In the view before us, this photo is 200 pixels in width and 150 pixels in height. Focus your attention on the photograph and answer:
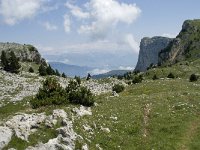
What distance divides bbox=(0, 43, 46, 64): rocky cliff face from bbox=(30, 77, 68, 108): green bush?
3353 inches

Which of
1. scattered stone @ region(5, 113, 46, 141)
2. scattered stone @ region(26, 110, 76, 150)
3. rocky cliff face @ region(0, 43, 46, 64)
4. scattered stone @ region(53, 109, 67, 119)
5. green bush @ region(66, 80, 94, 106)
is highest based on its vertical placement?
rocky cliff face @ region(0, 43, 46, 64)

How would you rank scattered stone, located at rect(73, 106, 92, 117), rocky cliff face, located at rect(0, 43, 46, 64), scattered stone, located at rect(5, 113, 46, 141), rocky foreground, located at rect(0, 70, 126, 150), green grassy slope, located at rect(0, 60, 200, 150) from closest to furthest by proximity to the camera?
1. rocky foreground, located at rect(0, 70, 126, 150)
2. scattered stone, located at rect(5, 113, 46, 141)
3. green grassy slope, located at rect(0, 60, 200, 150)
4. scattered stone, located at rect(73, 106, 92, 117)
5. rocky cliff face, located at rect(0, 43, 46, 64)

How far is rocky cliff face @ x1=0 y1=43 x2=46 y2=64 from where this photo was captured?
461ft

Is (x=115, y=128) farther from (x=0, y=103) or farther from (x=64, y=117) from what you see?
(x=0, y=103)

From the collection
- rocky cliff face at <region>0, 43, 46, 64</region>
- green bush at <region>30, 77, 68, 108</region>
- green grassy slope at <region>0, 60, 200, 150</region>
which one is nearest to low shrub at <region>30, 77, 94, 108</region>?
green bush at <region>30, 77, 68, 108</region>

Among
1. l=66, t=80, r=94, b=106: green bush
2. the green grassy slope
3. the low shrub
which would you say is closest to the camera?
the green grassy slope

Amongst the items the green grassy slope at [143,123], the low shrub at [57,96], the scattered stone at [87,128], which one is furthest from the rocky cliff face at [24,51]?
the scattered stone at [87,128]

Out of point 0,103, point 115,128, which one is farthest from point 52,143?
point 0,103

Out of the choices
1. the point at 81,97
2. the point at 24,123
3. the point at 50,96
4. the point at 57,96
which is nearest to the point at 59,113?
the point at 24,123

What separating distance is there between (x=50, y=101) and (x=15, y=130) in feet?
37.8

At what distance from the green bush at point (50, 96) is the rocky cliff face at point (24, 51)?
85.2m

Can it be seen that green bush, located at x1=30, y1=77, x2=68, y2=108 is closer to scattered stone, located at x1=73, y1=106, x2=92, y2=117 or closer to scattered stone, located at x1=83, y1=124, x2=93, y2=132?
scattered stone, located at x1=73, y1=106, x2=92, y2=117

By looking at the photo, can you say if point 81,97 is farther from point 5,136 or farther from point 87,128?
point 5,136

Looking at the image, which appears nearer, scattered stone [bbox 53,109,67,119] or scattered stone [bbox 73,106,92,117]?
scattered stone [bbox 53,109,67,119]
